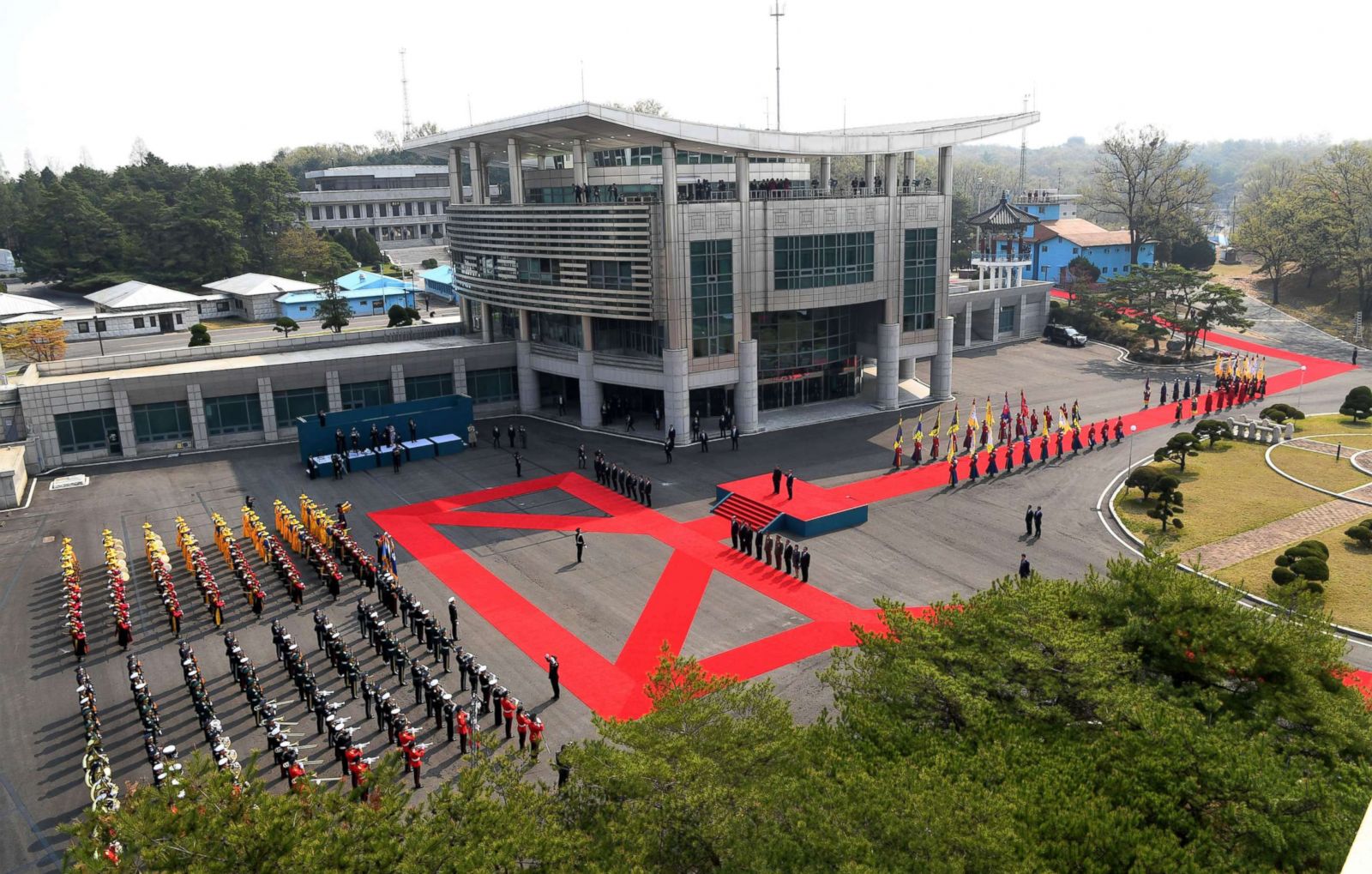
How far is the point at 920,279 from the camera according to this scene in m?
50.2

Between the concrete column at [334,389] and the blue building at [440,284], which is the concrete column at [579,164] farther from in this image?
the blue building at [440,284]

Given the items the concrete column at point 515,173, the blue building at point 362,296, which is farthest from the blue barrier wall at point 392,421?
the blue building at point 362,296

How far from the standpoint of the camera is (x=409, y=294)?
84.4 m

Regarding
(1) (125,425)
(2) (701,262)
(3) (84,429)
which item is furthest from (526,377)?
(3) (84,429)

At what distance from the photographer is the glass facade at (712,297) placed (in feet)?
144

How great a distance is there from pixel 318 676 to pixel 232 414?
26702mm

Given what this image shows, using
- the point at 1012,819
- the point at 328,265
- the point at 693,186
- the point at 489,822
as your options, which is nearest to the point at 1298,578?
the point at 1012,819

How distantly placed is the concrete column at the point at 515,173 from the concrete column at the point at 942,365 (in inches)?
917

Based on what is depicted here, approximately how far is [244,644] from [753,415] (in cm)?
2615

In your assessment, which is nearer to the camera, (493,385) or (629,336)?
(629,336)

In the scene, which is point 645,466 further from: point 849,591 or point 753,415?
point 849,591

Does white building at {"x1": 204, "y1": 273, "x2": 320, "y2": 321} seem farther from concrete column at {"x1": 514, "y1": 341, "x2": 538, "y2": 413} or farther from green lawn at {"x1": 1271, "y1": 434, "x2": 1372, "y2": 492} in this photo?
green lawn at {"x1": 1271, "y1": 434, "x2": 1372, "y2": 492}

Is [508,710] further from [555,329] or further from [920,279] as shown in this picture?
[920,279]

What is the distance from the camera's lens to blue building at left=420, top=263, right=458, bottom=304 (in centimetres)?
9116
